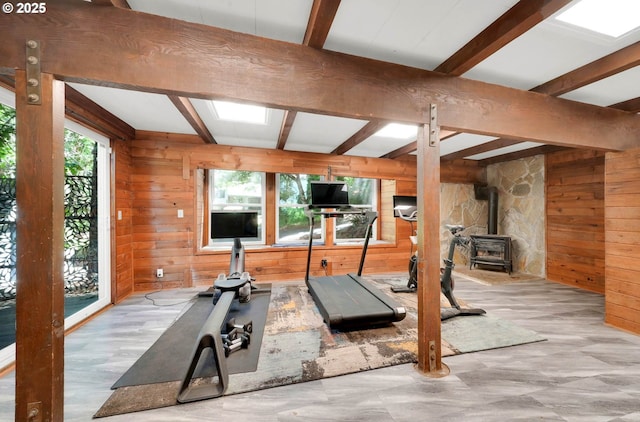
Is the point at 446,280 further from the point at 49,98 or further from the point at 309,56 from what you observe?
the point at 49,98

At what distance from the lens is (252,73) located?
57.9 inches

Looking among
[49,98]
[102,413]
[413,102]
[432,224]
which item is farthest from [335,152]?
[102,413]

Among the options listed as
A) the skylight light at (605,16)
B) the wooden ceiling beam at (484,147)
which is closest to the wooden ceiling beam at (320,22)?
the skylight light at (605,16)

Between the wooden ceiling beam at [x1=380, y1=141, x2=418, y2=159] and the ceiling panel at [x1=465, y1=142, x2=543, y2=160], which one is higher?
the ceiling panel at [x1=465, y1=142, x2=543, y2=160]

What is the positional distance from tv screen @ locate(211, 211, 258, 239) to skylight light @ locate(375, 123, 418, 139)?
2.31 m

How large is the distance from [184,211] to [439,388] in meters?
3.88

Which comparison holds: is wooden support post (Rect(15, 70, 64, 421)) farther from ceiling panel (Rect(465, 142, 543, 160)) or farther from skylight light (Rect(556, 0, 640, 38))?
ceiling panel (Rect(465, 142, 543, 160))

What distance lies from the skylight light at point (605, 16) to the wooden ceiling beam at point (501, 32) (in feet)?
0.78

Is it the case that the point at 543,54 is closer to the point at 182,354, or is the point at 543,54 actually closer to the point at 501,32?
the point at 501,32

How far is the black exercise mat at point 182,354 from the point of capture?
1.75 meters

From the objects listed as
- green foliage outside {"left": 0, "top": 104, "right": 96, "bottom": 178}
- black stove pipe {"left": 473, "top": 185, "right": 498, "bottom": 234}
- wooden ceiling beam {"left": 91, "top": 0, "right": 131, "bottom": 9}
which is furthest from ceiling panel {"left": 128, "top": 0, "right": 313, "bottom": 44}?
black stove pipe {"left": 473, "top": 185, "right": 498, "bottom": 234}

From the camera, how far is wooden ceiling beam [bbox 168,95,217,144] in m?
2.38

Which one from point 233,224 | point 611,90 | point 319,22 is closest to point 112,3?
point 319,22

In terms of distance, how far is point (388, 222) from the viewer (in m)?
5.18
